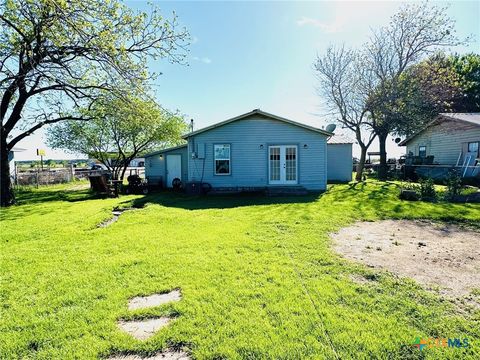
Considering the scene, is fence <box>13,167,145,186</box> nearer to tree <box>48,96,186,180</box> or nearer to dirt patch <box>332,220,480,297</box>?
tree <box>48,96,186,180</box>

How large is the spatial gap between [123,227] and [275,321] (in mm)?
5059

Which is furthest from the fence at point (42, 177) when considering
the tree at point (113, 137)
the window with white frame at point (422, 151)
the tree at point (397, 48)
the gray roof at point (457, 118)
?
the window with white frame at point (422, 151)

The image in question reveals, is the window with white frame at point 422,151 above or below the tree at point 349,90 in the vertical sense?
below

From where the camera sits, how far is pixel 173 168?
15.7 metres

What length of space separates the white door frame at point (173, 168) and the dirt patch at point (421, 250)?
37.5 ft

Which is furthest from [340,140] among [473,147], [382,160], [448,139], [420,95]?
[473,147]

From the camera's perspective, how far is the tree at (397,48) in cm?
1759

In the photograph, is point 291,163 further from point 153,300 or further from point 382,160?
point 382,160

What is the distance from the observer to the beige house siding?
16.0m

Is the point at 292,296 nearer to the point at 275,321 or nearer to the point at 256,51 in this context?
the point at 275,321

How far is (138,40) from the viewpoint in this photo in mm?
10422

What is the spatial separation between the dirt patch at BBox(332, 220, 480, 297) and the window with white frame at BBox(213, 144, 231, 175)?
750 cm

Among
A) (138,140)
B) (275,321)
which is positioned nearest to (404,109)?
(138,140)

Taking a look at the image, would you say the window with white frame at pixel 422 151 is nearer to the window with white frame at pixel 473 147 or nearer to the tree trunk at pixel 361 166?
the window with white frame at pixel 473 147
